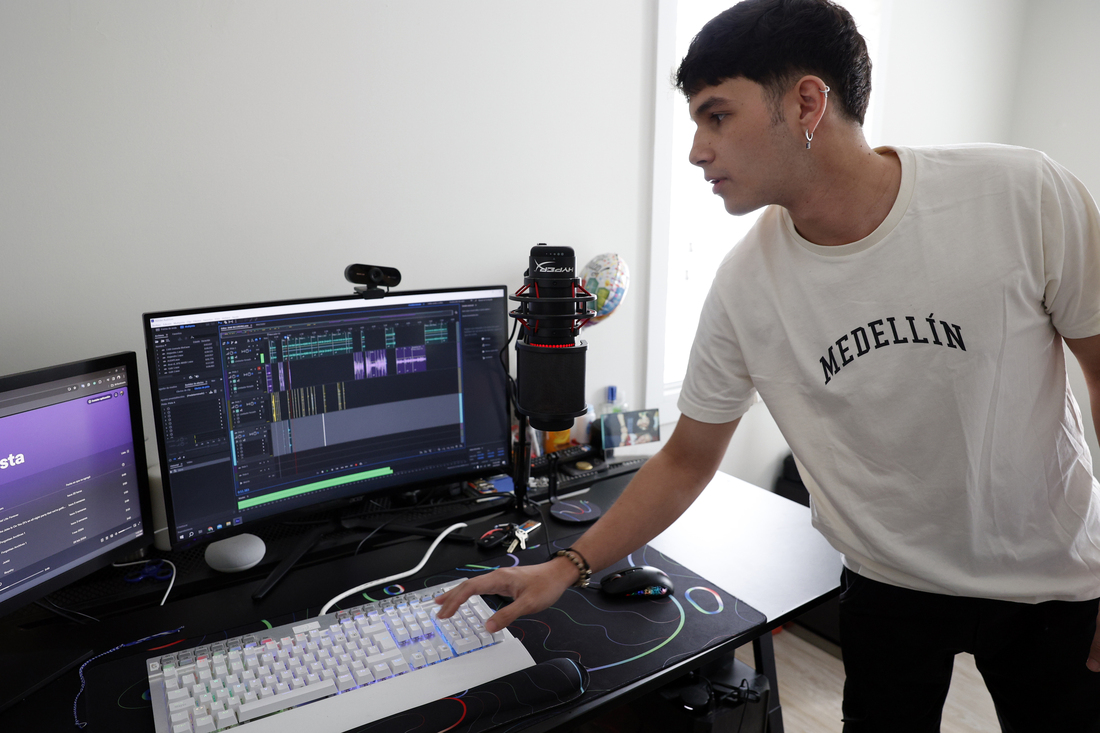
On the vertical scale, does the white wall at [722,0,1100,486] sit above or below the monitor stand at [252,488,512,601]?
above

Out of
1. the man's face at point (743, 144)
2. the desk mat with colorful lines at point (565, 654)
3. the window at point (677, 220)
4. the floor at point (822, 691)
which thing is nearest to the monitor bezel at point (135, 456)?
the desk mat with colorful lines at point (565, 654)

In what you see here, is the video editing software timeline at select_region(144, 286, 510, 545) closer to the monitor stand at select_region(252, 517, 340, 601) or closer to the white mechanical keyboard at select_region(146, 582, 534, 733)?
the monitor stand at select_region(252, 517, 340, 601)

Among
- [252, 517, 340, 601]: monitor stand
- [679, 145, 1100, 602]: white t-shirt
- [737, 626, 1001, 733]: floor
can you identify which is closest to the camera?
[679, 145, 1100, 602]: white t-shirt

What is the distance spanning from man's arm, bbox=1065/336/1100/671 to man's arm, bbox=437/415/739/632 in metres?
0.51

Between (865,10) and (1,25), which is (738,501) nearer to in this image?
(1,25)

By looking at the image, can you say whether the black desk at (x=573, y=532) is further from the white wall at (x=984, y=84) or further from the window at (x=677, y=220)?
the white wall at (x=984, y=84)

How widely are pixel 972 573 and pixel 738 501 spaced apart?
579 millimetres

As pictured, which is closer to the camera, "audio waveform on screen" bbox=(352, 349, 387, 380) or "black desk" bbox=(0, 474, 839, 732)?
"black desk" bbox=(0, 474, 839, 732)

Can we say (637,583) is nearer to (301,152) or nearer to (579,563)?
(579,563)

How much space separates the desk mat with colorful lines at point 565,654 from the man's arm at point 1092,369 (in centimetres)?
49

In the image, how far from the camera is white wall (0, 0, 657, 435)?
121 cm

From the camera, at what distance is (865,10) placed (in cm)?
237

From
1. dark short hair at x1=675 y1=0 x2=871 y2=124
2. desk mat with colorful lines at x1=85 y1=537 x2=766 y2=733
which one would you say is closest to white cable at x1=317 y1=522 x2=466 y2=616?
desk mat with colorful lines at x1=85 y1=537 x2=766 y2=733

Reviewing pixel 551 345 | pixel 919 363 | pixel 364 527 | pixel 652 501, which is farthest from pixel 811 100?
pixel 364 527
